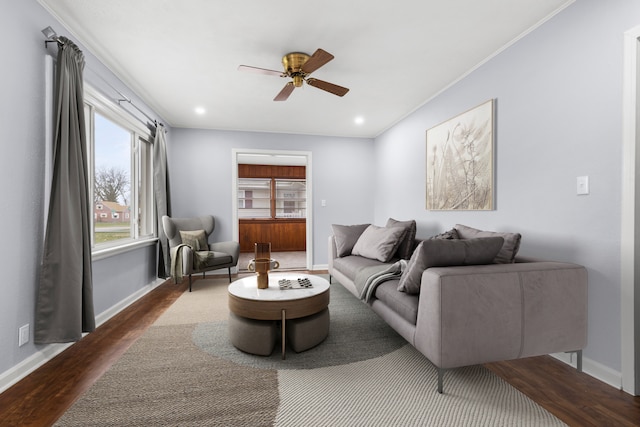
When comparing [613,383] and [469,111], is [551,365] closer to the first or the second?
[613,383]

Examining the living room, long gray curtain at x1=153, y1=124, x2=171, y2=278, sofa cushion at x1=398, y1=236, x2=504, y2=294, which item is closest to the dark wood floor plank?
the living room

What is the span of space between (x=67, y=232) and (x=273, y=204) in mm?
6311

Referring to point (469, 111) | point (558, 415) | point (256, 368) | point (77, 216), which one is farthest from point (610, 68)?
point (77, 216)

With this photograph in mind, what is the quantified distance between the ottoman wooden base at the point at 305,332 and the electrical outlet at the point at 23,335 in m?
1.67

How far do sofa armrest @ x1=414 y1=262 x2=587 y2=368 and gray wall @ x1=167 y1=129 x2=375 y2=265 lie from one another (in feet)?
12.4

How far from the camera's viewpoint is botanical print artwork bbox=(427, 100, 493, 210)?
2822mm

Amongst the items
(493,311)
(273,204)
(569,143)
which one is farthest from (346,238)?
(273,204)

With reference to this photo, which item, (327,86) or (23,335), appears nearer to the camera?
(23,335)

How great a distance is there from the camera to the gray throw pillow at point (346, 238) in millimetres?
3994

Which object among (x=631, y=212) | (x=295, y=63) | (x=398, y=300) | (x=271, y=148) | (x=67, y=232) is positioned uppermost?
(x=295, y=63)

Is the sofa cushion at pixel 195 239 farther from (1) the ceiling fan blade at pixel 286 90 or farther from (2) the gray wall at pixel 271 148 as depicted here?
(1) the ceiling fan blade at pixel 286 90

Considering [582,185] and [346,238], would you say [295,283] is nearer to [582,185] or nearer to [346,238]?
[346,238]

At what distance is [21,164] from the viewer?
1.90m

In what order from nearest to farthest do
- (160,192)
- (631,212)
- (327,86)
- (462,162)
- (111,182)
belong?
(631,212)
(327,86)
(462,162)
(111,182)
(160,192)
